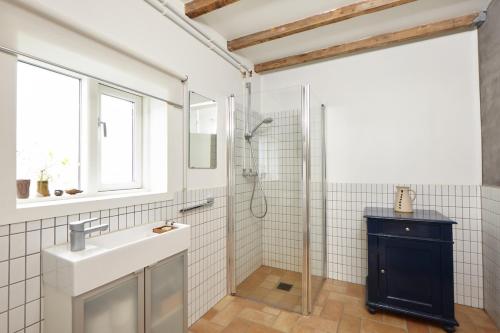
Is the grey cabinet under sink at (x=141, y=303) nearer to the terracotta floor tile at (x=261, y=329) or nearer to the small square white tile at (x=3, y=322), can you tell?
the small square white tile at (x=3, y=322)

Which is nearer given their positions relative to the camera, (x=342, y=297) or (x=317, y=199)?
(x=342, y=297)

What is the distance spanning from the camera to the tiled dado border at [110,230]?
1.01m

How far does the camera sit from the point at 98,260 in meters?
1.06

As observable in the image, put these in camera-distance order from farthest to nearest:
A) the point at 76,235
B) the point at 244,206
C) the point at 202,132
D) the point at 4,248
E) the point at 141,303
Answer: the point at 244,206, the point at 202,132, the point at 141,303, the point at 76,235, the point at 4,248

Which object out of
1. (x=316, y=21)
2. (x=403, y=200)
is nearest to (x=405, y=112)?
(x=403, y=200)

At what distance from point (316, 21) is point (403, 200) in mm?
1728

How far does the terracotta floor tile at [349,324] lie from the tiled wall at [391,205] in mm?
667

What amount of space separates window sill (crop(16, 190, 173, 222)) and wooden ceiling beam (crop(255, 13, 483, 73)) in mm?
2015

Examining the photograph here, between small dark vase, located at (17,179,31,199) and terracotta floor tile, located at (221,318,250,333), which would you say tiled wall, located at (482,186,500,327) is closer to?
terracotta floor tile, located at (221,318,250,333)

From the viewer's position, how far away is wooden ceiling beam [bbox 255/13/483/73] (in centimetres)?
204

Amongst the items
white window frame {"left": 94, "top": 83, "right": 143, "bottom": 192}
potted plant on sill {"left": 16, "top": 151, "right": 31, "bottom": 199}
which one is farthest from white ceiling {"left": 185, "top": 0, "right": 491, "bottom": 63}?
potted plant on sill {"left": 16, "top": 151, "right": 31, "bottom": 199}

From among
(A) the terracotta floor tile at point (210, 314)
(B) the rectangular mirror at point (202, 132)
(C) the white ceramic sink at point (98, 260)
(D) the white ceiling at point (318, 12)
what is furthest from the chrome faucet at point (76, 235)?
(D) the white ceiling at point (318, 12)

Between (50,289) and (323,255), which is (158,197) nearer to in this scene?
(50,289)

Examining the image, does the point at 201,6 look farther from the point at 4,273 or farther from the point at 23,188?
the point at 4,273
